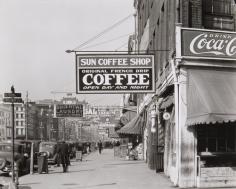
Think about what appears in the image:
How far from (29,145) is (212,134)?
1384 centimetres

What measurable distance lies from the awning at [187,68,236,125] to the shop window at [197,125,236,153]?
3.43ft

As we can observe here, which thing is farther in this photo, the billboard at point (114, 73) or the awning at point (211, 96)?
the billboard at point (114, 73)

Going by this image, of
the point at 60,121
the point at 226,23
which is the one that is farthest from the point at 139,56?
the point at 60,121

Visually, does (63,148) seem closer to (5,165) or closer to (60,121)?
(5,165)

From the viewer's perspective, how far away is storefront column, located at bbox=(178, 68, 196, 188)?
1452 cm

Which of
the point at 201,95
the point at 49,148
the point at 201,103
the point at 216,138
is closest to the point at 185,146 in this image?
the point at 216,138

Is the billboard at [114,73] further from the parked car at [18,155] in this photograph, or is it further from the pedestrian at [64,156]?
the parked car at [18,155]

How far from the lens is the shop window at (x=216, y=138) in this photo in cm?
1508

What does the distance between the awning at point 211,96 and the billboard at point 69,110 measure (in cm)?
2942

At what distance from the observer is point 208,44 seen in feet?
49.0

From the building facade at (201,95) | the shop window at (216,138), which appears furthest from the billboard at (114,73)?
the shop window at (216,138)

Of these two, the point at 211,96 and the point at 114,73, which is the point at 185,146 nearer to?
the point at 211,96

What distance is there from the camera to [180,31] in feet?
48.5

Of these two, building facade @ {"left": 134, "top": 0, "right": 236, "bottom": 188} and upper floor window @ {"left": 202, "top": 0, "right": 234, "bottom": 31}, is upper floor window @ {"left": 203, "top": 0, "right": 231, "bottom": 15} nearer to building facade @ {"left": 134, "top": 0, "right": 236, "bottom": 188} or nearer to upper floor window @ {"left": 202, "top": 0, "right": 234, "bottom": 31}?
upper floor window @ {"left": 202, "top": 0, "right": 234, "bottom": 31}
